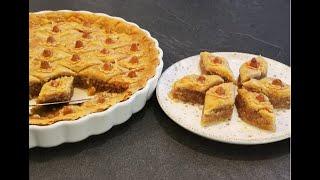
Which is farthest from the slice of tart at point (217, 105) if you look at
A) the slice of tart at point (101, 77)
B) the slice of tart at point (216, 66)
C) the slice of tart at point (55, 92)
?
the slice of tart at point (55, 92)

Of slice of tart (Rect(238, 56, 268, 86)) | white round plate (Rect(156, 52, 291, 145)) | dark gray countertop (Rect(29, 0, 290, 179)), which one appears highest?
slice of tart (Rect(238, 56, 268, 86))

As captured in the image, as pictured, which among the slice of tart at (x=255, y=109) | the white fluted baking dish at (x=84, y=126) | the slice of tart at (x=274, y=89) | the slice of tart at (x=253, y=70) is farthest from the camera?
the slice of tart at (x=253, y=70)

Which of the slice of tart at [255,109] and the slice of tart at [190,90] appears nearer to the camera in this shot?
the slice of tart at [255,109]

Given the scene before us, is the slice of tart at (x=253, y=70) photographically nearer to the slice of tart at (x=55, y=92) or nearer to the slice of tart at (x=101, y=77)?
the slice of tart at (x=101, y=77)

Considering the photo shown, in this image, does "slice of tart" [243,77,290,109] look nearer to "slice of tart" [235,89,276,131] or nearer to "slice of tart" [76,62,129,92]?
"slice of tart" [235,89,276,131]

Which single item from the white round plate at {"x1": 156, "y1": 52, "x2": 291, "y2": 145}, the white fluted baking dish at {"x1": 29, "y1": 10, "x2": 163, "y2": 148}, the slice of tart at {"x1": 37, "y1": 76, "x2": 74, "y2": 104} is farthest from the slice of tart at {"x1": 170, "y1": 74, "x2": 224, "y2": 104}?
the slice of tart at {"x1": 37, "y1": 76, "x2": 74, "y2": 104}

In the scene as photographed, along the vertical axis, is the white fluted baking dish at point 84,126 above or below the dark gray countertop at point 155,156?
above

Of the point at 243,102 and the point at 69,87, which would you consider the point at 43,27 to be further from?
the point at 243,102
